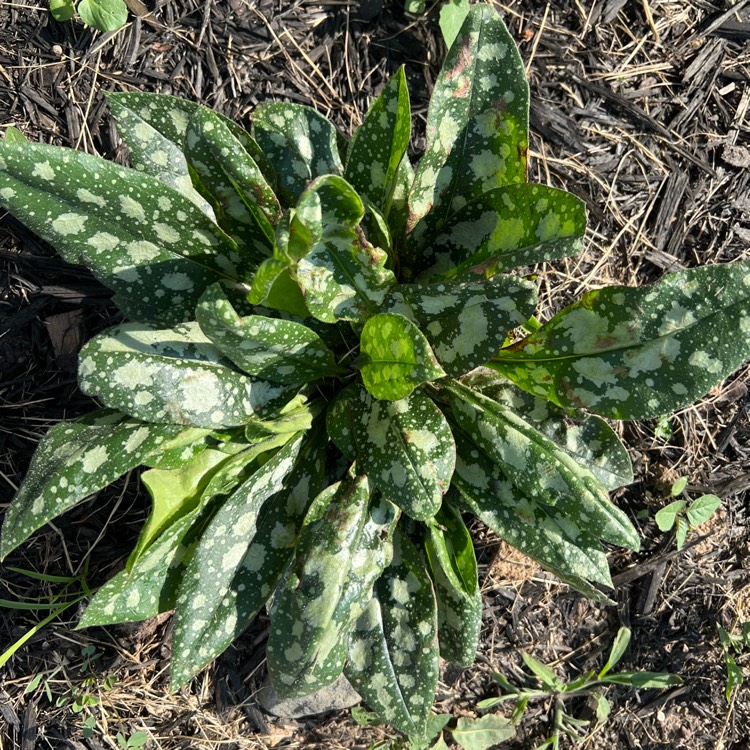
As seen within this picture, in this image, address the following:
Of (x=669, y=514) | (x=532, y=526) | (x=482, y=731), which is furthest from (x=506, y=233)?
(x=482, y=731)

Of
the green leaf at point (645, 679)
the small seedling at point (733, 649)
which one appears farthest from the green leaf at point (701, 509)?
the green leaf at point (645, 679)

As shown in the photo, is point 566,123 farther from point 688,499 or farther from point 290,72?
point 688,499

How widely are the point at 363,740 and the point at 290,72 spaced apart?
202cm

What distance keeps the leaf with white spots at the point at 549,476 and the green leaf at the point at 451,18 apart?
3.27ft

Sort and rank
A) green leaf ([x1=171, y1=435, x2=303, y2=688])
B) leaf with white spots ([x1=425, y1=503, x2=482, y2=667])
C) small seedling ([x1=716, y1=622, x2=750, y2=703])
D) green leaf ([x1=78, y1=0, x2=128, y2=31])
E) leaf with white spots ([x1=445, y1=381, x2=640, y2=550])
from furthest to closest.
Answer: small seedling ([x1=716, y1=622, x2=750, y2=703])
green leaf ([x1=78, y1=0, x2=128, y2=31])
leaf with white spots ([x1=425, y1=503, x2=482, y2=667])
green leaf ([x1=171, y1=435, x2=303, y2=688])
leaf with white spots ([x1=445, y1=381, x2=640, y2=550])

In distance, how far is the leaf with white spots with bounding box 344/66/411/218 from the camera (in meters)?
1.46

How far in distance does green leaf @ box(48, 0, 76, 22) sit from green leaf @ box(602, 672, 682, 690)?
8.20 feet

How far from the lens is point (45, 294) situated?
195cm

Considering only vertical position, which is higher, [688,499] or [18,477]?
[18,477]

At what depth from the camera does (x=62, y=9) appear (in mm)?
1883

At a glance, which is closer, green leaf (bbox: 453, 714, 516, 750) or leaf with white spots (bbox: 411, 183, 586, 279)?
leaf with white spots (bbox: 411, 183, 586, 279)

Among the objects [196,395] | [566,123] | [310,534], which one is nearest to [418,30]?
[566,123]

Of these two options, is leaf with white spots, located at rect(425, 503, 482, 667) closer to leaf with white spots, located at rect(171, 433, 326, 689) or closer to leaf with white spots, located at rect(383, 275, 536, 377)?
leaf with white spots, located at rect(171, 433, 326, 689)

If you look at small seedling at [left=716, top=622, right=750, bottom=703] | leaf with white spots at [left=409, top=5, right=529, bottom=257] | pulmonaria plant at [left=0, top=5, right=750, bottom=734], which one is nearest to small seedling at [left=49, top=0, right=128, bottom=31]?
pulmonaria plant at [left=0, top=5, right=750, bottom=734]
